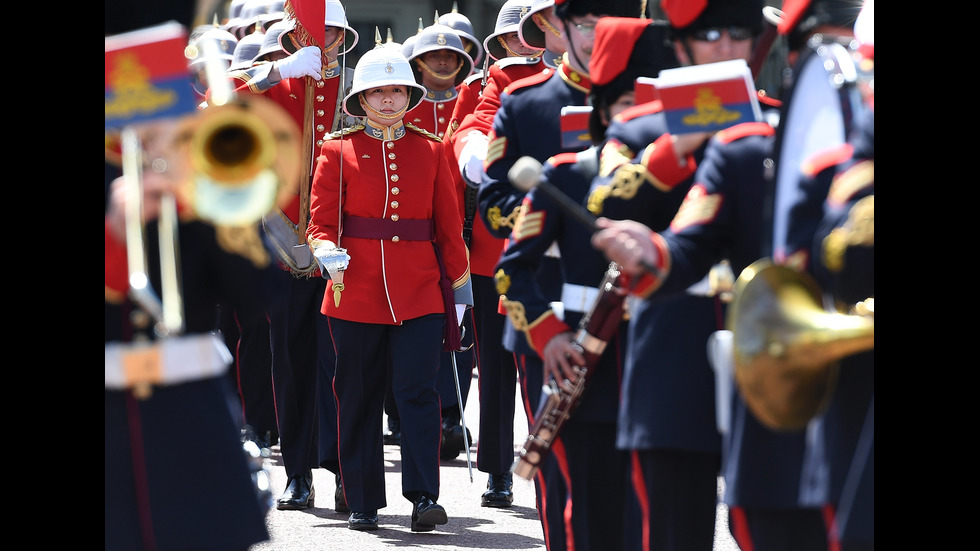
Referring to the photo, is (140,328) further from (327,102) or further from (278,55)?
(278,55)

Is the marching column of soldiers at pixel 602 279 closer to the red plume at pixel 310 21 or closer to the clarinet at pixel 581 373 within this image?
the clarinet at pixel 581 373

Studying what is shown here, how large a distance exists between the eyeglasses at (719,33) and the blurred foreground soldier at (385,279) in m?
2.81

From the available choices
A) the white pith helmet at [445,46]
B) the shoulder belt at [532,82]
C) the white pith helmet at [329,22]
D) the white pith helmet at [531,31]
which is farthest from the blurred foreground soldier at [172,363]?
the white pith helmet at [445,46]

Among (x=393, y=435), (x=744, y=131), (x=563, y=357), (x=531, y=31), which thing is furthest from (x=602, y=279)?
Result: (x=393, y=435)

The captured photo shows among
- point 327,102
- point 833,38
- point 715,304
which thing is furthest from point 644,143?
point 327,102

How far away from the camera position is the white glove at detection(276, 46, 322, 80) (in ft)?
25.3

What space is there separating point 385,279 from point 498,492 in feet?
4.21

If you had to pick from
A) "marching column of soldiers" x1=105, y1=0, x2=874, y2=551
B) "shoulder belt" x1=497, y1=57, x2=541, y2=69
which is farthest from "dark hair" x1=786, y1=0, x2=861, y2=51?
"shoulder belt" x1=497, y1=57, x2=541, y2=69

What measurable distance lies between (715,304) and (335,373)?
310 centimetres

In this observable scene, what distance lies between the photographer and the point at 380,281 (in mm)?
7000

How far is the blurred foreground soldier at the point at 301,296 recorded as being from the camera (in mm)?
7629

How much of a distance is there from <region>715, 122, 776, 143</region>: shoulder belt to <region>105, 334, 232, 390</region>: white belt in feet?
4.30

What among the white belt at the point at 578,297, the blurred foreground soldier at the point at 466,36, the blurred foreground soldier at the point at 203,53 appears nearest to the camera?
the blurred foreground soldier at the point at 203,53

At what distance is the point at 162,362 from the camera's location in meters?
3.59
